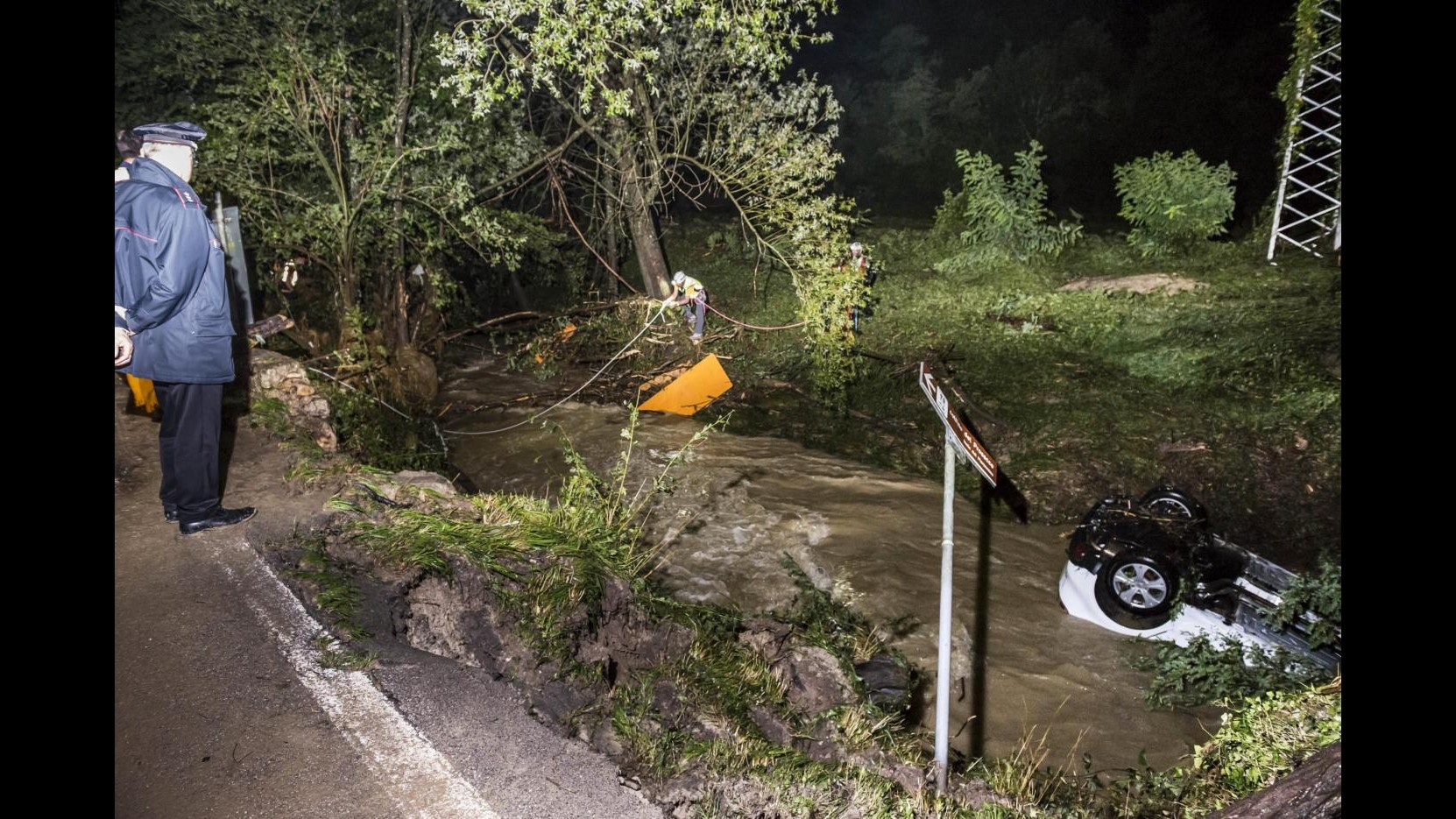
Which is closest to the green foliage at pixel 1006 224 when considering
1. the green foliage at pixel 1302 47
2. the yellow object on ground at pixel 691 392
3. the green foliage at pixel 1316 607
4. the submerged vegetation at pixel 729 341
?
the submerged vegetation at pixel 729 341

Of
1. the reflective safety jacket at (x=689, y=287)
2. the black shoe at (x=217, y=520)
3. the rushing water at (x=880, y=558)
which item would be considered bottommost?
the rushing water at (x=880, y=558)

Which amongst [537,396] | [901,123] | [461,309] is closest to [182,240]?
[537,396]

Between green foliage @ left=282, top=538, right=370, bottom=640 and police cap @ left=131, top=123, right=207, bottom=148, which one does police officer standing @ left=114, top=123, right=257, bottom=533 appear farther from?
green foliage @ left=282, top=538, right=370, bottom=640

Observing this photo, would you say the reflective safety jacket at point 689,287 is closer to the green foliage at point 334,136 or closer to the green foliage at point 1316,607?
the green foliage at point 334,136

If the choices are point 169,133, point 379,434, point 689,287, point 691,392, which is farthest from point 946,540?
point 689,287

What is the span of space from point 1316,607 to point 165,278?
24.0 feet

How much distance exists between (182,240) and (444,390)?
840 cm

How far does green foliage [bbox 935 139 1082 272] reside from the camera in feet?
54.4

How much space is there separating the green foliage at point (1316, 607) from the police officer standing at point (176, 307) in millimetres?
6756

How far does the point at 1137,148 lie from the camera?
79.3 feet

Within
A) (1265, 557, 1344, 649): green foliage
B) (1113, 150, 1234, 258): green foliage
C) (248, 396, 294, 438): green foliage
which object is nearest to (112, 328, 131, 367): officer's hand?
(248, 396, 294, 438): green foliage

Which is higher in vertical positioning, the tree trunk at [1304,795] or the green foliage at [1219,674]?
the tree trunk at [1304,795]

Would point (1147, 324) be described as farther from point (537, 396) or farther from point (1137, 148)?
point (1137, 148)

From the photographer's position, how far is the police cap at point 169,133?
457cm
